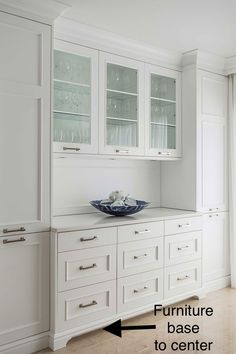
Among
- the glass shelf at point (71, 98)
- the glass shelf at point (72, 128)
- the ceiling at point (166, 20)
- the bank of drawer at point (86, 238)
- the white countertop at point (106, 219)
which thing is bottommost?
the bank of drawer at point (86, 238)

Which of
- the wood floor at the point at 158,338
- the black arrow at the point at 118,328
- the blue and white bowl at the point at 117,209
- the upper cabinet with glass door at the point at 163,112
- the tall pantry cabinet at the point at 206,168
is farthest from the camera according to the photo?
the tall pantry cabinet at the point at 206,168

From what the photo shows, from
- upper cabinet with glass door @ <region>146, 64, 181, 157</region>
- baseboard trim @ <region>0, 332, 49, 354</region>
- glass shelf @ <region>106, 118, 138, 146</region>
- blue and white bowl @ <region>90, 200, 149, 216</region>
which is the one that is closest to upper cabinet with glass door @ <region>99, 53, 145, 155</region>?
glass shelf @ <region>106, 118, 138, 146</region>

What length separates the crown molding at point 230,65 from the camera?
3816 mm

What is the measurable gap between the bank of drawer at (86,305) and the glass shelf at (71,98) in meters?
1.43

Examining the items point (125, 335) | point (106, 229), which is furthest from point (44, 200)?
point (125, 335)

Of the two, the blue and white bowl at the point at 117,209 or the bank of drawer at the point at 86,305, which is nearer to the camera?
→ the bank of drawer at the point at 86,305

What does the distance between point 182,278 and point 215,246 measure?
65 centimetres

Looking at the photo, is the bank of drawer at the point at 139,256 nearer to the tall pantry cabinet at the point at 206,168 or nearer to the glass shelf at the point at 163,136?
the tall pantry cabinet at the point at 206,168

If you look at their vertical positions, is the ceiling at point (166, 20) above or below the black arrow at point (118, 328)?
above

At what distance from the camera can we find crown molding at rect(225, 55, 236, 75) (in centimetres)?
382

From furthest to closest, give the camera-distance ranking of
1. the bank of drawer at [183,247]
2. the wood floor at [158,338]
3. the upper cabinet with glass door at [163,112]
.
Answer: the upper cabinet with glass door at [163,112]
the bank of drawer at [183,247]
the wood floor at [158,338]

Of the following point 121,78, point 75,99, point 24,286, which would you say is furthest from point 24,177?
point 121,78

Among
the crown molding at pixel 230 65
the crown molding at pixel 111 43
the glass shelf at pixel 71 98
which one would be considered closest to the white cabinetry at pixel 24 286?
the glass shelf at pixel 71 98

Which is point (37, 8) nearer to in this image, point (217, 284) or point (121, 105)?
point (121, 105)
